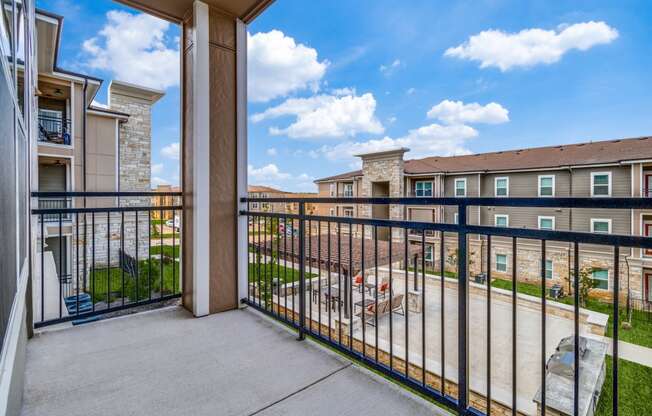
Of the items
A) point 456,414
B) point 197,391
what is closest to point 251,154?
point 197,391

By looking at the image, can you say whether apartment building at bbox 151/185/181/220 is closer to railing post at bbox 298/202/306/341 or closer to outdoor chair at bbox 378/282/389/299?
railing post at bbox 298/202/306/341

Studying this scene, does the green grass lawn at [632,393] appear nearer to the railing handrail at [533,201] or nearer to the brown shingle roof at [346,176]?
the railing handrail at [533,201]

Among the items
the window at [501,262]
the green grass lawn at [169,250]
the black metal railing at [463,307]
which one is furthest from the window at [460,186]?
the green grass lawn at [169,250]

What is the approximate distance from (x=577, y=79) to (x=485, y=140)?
61.7 inches

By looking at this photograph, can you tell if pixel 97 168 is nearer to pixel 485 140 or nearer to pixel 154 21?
pixel 154 21

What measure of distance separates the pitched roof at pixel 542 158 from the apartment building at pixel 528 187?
2 centimetres

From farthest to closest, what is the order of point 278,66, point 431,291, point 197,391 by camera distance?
point 431,291
point 278,66
point 197,391

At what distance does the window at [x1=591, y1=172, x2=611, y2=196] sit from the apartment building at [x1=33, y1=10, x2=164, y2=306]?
6.56 meters

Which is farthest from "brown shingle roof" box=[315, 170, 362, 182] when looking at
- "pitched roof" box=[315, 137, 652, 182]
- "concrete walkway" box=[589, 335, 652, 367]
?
"concrete walkway" box=[589, 335, 652, 367]

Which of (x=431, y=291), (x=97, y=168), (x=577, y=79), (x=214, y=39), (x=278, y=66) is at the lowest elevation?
(x=431, y=291)

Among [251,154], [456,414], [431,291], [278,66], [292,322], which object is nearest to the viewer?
[456,414]

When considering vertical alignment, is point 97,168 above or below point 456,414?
above

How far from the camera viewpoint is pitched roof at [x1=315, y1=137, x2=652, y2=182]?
485 centimetres

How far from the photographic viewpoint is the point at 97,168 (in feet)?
11.7
